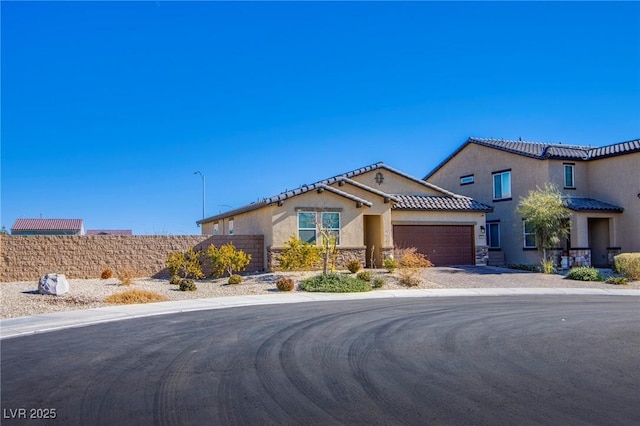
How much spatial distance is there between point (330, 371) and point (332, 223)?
65.1 ft

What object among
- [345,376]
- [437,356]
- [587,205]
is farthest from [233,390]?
[587,205]

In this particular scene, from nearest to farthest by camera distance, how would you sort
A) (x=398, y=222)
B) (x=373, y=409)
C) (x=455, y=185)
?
(x=373, y=409)
(x=398, y=222)
(x=455, y=185)

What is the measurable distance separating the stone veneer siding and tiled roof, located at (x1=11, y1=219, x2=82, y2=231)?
45022 millimetres

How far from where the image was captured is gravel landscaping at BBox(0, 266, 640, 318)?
16859 millimetres

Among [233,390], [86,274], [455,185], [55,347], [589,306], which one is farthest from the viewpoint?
[455,185]

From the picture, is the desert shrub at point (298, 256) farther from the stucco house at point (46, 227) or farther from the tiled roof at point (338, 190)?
the stucco house at point (46, 227)

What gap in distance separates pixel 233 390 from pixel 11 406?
2.55 metres

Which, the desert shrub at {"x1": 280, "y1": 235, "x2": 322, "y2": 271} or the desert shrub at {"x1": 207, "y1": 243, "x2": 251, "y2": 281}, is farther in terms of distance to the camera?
the desert shrub at {"x1": 280, "y1": 235, "x2": 322, "y2": 271}

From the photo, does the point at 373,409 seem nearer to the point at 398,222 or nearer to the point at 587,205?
the point at 398,222

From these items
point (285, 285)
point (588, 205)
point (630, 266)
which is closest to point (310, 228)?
point (285, 285)

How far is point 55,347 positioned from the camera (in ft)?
33.6

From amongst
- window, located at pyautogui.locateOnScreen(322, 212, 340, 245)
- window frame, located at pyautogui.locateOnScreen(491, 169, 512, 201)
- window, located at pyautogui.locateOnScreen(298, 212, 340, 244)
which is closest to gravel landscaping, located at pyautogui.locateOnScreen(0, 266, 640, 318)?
window, located at pyautogui.locateOnScreen(298, 212, 340, 244)

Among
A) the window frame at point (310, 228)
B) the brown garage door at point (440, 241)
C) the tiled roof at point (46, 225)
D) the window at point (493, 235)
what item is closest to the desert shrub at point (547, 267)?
the brown garage door at point (440, 241)

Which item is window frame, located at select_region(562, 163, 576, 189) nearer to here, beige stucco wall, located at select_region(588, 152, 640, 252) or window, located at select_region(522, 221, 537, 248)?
beige stucco wall, located at select_region(588, 152, 640, 252)
